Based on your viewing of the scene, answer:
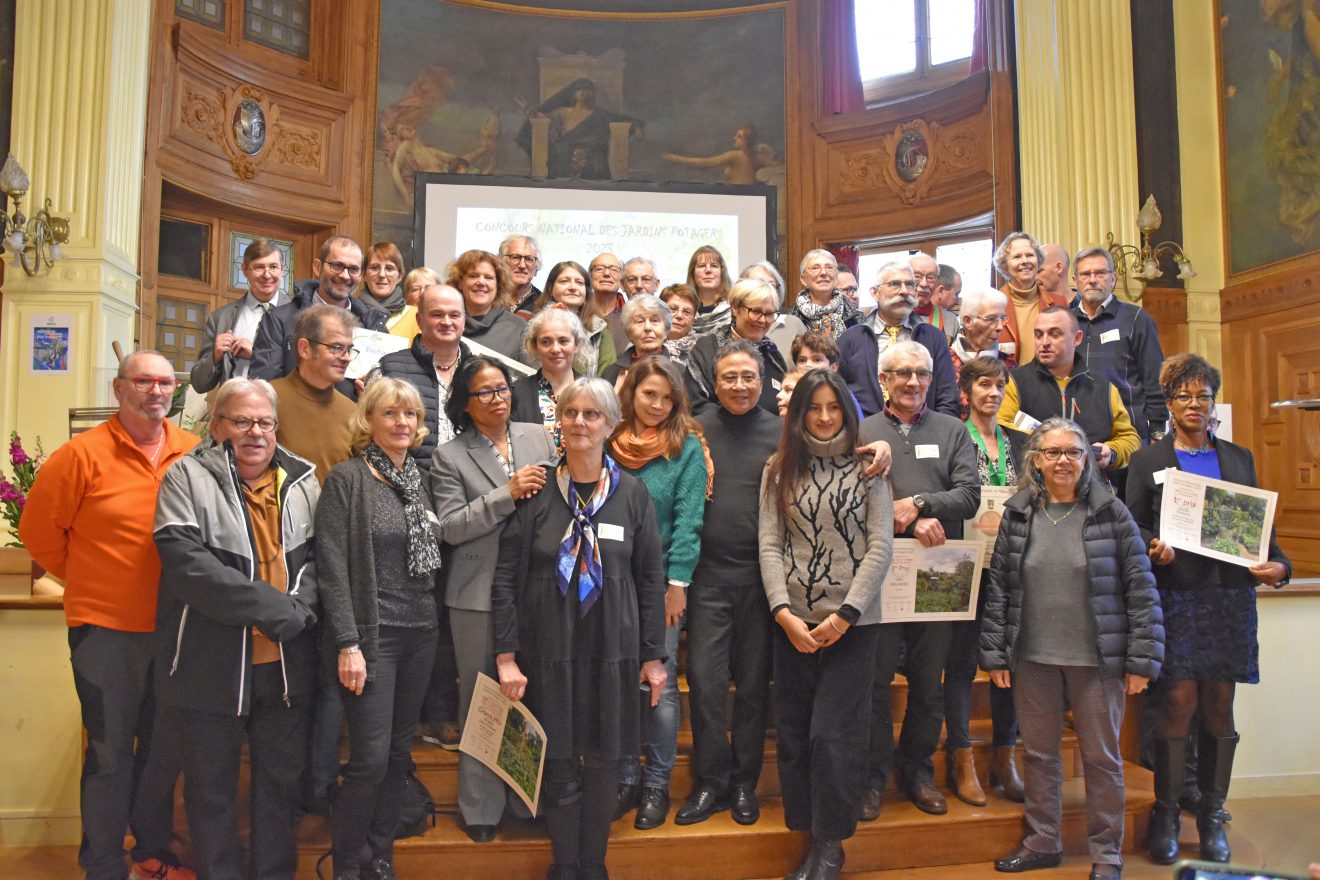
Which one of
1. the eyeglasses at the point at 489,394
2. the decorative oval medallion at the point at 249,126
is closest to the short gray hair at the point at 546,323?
the eyeglasses at the point at 489,394

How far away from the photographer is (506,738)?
10.3 feet

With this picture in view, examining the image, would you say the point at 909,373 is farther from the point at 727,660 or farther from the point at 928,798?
the point at 928,798

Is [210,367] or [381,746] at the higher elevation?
[210,367]

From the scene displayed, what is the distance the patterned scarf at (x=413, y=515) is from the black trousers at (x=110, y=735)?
2.91 ft

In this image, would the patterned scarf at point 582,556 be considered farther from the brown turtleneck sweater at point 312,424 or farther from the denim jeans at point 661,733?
the brown turtleneck sweater at point 312,424

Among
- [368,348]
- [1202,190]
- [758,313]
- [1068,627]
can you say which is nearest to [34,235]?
[368,348]

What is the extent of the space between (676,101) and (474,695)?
10110 millimetres

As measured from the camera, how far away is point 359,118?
36.1 feet

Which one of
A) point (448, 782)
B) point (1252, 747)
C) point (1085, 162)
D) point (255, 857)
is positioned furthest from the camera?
point (1085, 162)

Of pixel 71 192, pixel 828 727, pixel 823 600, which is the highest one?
pixel 71 192

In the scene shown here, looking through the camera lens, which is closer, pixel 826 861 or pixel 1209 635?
pixel 826 861

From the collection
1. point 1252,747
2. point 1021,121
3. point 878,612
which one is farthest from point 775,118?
point 878,612

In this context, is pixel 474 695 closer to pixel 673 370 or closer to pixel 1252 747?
→ pixel 673 370

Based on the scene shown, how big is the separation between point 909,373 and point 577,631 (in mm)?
1476
